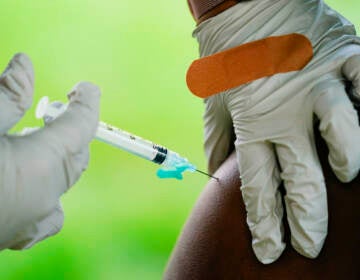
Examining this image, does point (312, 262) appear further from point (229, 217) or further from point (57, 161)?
point (57, 161)

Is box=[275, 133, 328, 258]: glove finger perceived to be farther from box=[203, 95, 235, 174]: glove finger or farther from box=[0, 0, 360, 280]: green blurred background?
box=[0, 0, 360, 280]: green blurred background

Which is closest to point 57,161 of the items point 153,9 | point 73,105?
point 73,105

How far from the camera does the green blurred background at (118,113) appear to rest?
171 centimetres

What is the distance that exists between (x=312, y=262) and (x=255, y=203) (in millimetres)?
152

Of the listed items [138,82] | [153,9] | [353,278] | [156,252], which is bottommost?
[156,252]

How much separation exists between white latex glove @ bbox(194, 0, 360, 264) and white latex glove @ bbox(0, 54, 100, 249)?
35 centimetres

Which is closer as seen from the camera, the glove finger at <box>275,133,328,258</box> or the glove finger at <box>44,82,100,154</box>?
the glove finger at <box>44,82,100,154</box>

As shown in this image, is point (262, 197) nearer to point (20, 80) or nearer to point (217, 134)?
point (217, 134)

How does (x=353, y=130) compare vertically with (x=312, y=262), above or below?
above

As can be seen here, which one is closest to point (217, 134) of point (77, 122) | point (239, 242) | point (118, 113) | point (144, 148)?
point (144, 148)

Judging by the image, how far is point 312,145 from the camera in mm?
879

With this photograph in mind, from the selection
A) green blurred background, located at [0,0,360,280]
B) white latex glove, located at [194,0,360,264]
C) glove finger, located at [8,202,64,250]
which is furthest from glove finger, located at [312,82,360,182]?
green blurred background, located at [0,0,360,280]

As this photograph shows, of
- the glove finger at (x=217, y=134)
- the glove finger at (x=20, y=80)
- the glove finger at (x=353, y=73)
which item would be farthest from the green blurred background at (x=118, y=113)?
the glove finger at (x=20, y=80)

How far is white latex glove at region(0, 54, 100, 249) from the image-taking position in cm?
62
